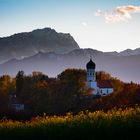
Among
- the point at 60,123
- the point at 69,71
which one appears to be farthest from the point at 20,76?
the point at 60,123

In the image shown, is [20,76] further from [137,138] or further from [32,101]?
[137,138]

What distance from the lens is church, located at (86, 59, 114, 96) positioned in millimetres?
144000

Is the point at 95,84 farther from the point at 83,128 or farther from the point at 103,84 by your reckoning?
the point at 83,128

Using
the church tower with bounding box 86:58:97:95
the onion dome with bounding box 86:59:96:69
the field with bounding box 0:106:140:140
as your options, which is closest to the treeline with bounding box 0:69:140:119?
the church tower with bounding box 86:58:97:95

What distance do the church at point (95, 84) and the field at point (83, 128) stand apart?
121m

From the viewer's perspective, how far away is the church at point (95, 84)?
144000 millimetres

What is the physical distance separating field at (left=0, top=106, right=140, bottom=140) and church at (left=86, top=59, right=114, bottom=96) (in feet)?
398

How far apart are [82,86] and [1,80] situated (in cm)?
4389

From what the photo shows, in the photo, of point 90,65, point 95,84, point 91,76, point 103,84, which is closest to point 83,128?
Answer: point 90,65

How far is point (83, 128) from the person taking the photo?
17969 mm

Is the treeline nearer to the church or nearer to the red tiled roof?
the church

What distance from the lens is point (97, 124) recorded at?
1812 centimetres

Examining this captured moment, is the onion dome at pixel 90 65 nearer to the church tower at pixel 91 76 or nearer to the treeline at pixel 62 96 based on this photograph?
the church tower at pixel 91 76

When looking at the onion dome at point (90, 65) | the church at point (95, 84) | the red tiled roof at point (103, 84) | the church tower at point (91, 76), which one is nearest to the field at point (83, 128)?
the church at point (95, 84)
